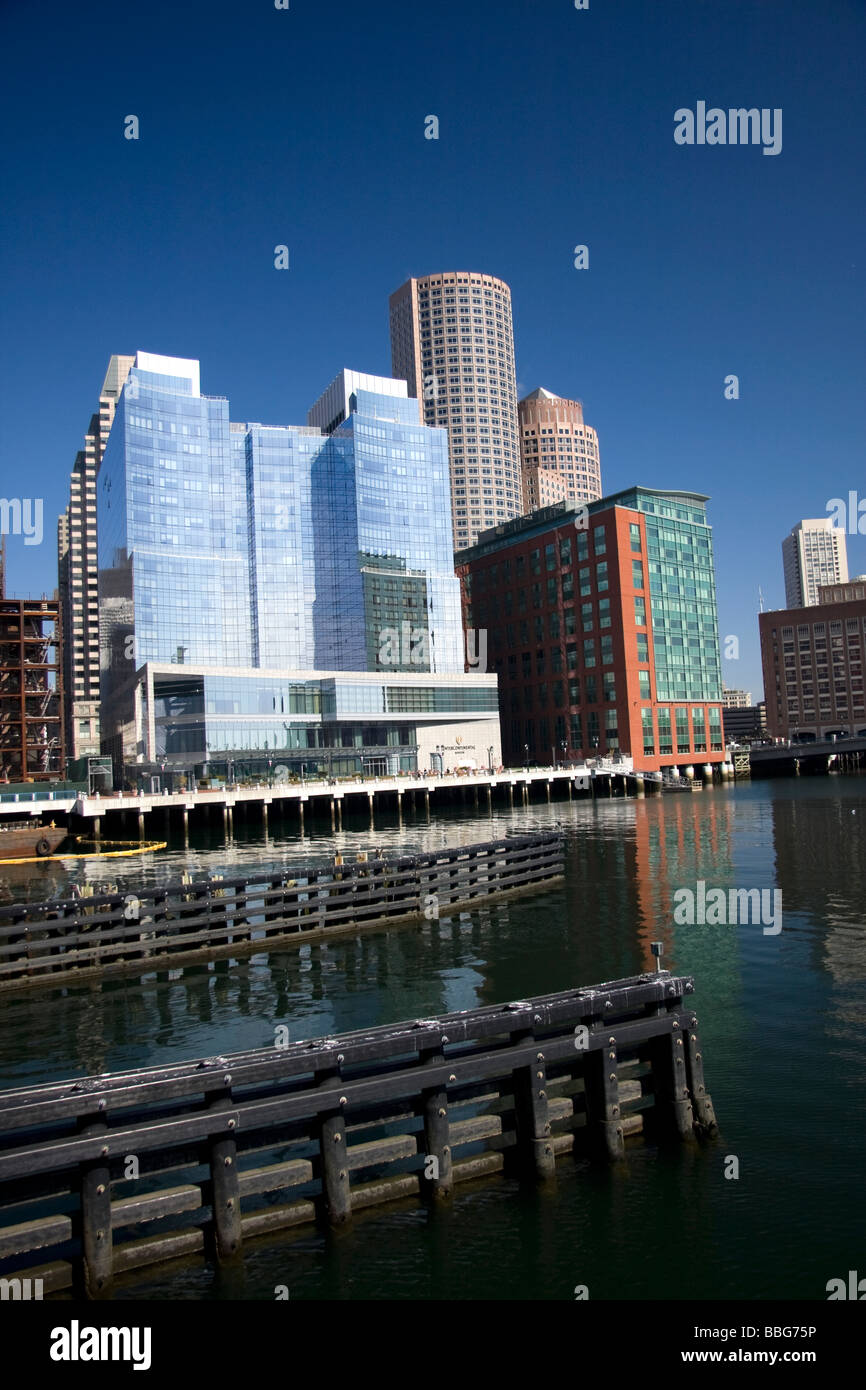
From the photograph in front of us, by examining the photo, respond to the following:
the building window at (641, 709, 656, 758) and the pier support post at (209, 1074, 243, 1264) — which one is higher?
the building window at (641, 709, 656, 758)

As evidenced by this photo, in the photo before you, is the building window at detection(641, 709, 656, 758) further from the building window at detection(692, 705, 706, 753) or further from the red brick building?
the building window at detection(692, 705, 706, 753)

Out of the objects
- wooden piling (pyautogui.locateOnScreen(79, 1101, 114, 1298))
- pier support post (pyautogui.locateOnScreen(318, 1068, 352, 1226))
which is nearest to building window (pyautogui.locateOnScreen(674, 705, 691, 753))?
pier support post (pyautogui.locateOnScreen(318, 1068, 352, 1226))

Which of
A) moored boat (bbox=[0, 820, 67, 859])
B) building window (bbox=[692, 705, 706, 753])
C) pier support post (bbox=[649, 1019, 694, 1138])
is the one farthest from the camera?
building window (bbox=[692, 705, 706, 753])

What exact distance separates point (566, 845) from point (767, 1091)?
135ft

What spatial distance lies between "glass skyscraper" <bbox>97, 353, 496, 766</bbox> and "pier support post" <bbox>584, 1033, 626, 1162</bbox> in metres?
124

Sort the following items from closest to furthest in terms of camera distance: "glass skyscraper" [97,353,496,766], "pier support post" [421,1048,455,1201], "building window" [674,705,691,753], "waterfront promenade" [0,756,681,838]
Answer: "pier support post" [421,1048,455,1201] → "waterfront promenade" [0,756,681,838] → "building window" [674,705,691,753] → "glass skyscraper" [97,353,496,766]

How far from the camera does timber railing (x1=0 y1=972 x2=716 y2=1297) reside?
10.3 meters

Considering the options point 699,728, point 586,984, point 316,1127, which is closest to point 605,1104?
point 316,1127

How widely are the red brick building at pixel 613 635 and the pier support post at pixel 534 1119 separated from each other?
123 metres

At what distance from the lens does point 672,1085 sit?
13.6 meters

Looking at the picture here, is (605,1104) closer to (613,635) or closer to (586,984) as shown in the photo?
(586,984)

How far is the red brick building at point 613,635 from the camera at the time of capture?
136 metres

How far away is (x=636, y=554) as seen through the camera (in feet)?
451

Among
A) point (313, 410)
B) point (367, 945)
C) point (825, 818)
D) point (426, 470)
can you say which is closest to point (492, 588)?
point (426, 470)
